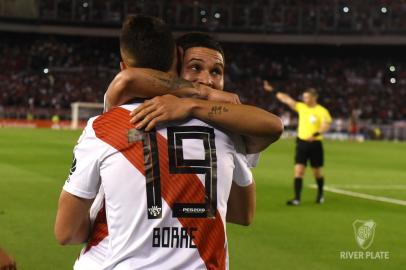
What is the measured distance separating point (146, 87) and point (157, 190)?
398 mm

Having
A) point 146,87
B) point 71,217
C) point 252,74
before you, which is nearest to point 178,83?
point 146,87

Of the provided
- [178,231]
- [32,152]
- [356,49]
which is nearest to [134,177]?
[178,231]

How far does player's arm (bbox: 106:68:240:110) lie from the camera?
8.53ft

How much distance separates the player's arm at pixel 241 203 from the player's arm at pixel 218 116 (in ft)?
0.68

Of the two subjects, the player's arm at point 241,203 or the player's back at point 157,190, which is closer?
the player's back at point 157,190

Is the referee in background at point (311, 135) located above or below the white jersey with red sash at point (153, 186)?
below

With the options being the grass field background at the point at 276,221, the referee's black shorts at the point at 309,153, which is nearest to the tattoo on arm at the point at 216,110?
the grass field background at the point at 276,221

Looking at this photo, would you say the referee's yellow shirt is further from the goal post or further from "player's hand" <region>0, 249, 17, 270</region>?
the goal post

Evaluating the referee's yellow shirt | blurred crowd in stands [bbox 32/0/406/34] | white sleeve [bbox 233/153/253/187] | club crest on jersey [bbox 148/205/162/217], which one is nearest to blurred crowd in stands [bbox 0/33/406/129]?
blurred crowd in stands [bbox 32/0/406/34]

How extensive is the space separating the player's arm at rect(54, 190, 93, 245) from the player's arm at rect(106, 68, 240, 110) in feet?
1.28

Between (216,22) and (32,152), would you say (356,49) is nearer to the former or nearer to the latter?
(216,22)

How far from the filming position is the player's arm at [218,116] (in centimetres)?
254

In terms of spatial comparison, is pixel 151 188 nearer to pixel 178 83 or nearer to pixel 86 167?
pixel 86 167

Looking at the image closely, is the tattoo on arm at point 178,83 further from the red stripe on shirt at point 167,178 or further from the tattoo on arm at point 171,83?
the red stripe on shirt at point 167,178
